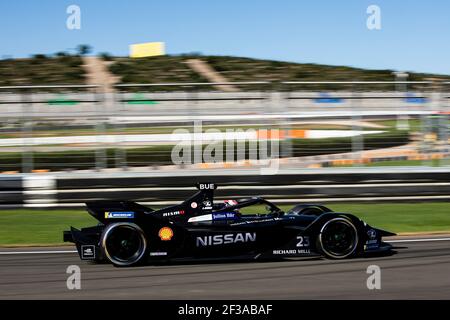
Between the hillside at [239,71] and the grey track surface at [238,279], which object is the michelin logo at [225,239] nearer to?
the grey track surface at [238,279]

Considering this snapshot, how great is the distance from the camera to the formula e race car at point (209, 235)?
7781mm

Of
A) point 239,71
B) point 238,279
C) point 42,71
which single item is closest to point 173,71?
point 239,71

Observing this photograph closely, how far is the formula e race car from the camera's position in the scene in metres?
7.78

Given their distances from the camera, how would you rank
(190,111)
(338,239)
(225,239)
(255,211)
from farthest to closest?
(190,111) → (255,211) → (338,239) → (225,239)

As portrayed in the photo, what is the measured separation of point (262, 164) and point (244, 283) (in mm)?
7321

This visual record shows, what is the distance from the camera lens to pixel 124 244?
7.82 metres

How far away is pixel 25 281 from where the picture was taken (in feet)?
23.0

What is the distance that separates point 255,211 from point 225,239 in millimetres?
4971

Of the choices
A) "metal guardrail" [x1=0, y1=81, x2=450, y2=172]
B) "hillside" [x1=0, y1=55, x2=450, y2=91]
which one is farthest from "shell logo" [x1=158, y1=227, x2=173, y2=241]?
"hillside" [x1=0, y1=55, x2=450, y2=91]

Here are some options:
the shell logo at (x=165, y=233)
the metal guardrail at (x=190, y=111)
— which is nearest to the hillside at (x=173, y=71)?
the metal guardrail at (x=190, y=111)

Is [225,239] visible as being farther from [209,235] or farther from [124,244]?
[124,244]
